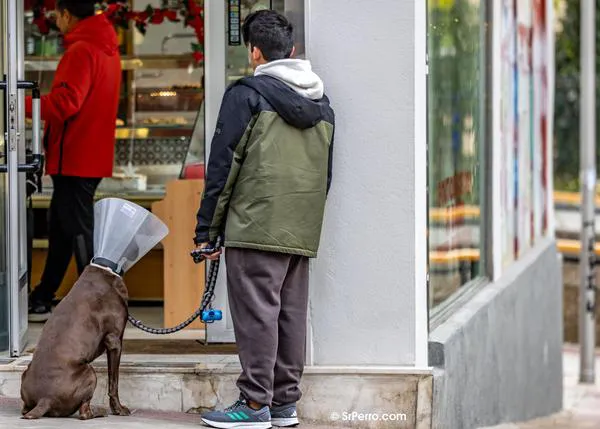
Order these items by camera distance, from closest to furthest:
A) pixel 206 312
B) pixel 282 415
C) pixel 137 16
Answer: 1. pixel 282 415
2. pixel 206 312
3. pixel 137 16

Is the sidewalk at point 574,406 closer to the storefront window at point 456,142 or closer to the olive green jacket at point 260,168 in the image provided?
the storefront window at point 456,142

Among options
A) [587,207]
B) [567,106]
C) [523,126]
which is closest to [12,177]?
[523,126]

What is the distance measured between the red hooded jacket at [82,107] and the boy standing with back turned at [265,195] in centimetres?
237

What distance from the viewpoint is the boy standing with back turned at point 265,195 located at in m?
6.33

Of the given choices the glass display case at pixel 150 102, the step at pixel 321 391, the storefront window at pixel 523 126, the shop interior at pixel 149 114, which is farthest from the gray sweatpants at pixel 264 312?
the storefront window at pixel 523 126

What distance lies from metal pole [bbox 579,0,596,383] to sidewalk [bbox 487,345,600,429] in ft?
1.43

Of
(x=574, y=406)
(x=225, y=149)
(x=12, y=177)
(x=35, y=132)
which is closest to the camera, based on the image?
(x=225, y=149)

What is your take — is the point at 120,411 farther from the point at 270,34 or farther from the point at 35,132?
the point at 270,34

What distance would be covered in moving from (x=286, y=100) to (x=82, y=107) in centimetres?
269

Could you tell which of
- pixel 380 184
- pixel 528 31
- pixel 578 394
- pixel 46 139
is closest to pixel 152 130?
pixel 46 139

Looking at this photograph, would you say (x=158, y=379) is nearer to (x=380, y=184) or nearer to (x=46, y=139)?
(x=380, y=184)

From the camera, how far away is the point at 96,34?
28.5 ft

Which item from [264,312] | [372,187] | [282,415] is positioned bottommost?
[282,415]

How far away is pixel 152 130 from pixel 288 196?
12.3 ft
